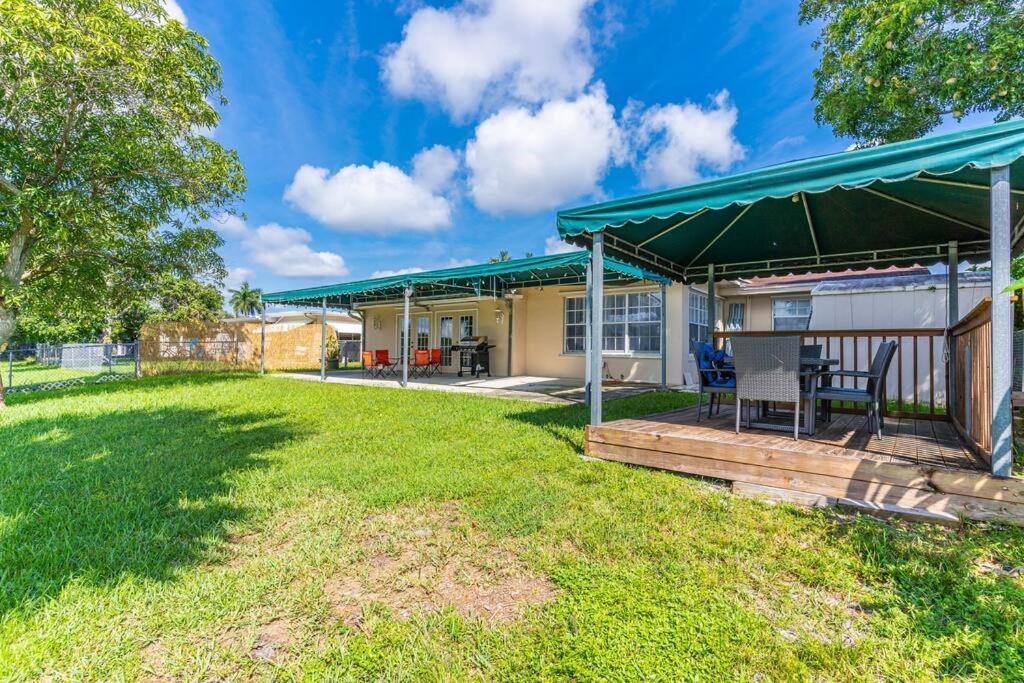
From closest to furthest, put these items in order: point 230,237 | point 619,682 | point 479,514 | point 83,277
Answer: point 619,682 < point 479,514 < point 83,277 < point 230,237

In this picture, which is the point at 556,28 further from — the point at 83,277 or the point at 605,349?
the point at 83,277

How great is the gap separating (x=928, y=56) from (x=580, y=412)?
7.00m

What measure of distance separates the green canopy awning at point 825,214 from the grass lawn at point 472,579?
212 centimetres

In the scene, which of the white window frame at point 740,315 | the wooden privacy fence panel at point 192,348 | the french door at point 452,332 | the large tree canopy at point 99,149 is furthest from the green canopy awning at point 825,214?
the wooden privacy fence panel at point 192,348

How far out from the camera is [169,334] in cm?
1389

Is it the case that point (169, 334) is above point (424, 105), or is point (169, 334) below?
below

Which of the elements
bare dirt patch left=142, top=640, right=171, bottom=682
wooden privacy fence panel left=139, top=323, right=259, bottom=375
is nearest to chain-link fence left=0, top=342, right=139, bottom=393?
wooden privacy fence panel left=139, top=323, right=259, bottom=375

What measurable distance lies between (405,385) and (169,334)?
30.9 ft

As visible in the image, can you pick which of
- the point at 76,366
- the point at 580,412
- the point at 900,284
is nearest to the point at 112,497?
the point at 580,412

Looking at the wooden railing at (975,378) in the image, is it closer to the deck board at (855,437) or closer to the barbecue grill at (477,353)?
the deck board at (855,437)

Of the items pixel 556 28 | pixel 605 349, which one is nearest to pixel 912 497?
pixel 605 349

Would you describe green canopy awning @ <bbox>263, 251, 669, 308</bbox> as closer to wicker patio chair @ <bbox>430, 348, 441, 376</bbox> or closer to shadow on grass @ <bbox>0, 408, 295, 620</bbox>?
wicker patio chair @ <bbox>430, 348, 441, 376</bbox>

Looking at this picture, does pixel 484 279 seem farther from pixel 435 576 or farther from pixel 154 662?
pixel 154 662

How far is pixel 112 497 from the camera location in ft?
10.7
